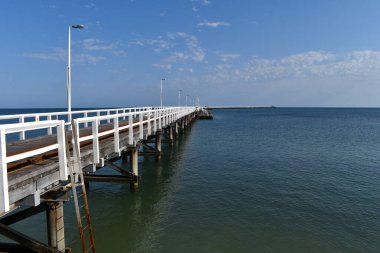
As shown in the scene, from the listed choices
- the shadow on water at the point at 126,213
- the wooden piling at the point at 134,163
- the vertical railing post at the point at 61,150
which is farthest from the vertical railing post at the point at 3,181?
the wooden piling at the point at 134,163

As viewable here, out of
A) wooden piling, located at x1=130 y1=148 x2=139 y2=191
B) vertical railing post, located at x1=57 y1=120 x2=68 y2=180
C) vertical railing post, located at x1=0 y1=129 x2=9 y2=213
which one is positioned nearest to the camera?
vertical railing post, located at x1=0 y1=129 x2=9 y2=213

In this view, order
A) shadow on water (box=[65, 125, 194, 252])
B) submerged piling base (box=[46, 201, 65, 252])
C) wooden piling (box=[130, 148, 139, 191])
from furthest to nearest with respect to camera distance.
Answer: wooden piling (box=[130, 148, 139, 191]) → shadow on water (box=[65, 125, 194, 252]) → submerged piling base (box=[46, 201, 65, 252])

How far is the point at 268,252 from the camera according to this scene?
27.5 ft

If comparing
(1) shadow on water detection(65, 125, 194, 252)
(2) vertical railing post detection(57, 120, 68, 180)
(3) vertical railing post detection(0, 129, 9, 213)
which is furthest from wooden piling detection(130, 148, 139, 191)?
(3) vertical railing post detection(0, 129, 9, 213)

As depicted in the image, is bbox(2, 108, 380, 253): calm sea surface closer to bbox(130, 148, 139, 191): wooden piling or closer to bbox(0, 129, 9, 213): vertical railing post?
bbox(130, 148, 139, 191): wooden piling

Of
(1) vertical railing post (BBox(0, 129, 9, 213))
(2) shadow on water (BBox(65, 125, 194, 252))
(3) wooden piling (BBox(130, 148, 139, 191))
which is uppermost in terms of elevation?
(1) vertical railing post (BBox(0, 129, 9, 213))

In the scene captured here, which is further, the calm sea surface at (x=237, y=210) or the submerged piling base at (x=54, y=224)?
the calm sea surface at (x=237, y=210)

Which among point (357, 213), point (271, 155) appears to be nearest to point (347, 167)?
point (271, 155)

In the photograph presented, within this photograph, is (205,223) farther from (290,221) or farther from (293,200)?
(293,200)

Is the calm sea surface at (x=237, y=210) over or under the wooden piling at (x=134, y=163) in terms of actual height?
under

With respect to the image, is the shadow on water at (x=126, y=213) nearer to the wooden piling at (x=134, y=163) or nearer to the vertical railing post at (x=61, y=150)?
the wooden piling at (x=134, y=163)

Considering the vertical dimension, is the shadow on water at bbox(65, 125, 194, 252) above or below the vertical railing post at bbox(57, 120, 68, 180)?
below

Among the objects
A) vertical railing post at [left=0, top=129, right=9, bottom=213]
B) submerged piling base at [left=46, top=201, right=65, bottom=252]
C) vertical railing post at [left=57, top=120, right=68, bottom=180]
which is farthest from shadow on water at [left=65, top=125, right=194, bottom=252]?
vertical railing post at [left=0, top=129, right=9, bottom=213]

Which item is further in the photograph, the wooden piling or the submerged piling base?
the wooden piling
